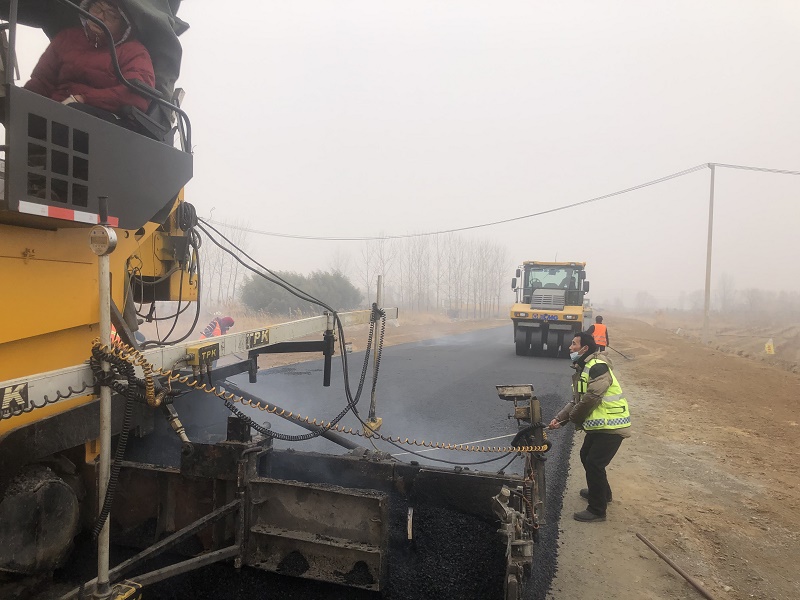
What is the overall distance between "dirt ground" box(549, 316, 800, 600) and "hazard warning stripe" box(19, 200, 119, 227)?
11.4 feet

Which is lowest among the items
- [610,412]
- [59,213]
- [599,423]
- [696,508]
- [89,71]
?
[696,508]

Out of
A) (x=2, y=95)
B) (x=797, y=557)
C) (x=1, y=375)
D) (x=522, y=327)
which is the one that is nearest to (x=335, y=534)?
(x=1, y=375)

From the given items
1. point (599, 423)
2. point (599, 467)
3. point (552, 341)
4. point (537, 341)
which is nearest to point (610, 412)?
point (599, 423)

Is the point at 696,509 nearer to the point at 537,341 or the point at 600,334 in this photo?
the point at 600,334

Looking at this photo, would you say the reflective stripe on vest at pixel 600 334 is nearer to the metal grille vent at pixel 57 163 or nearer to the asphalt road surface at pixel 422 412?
the asphalt road surface at pixel 422 412

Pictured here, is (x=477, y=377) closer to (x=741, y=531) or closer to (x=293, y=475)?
(x=741, y=531)

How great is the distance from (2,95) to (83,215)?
1.73 ft

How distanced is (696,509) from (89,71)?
588cm

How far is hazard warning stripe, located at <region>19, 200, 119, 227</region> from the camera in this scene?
6.52ft

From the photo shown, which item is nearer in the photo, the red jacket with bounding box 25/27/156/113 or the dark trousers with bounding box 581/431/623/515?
the red jacket with bounding box 25/27/156/113

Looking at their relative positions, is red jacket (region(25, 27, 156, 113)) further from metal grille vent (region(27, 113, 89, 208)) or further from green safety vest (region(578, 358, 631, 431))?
green safety vest (region(578, 358, 631, 431))

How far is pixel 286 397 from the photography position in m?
8.42

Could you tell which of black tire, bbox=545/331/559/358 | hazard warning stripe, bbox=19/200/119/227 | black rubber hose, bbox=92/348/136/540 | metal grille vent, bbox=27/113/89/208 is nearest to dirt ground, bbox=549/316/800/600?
black rubber hose, bbox=92/348/136/540

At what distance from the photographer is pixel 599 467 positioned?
473 cm
